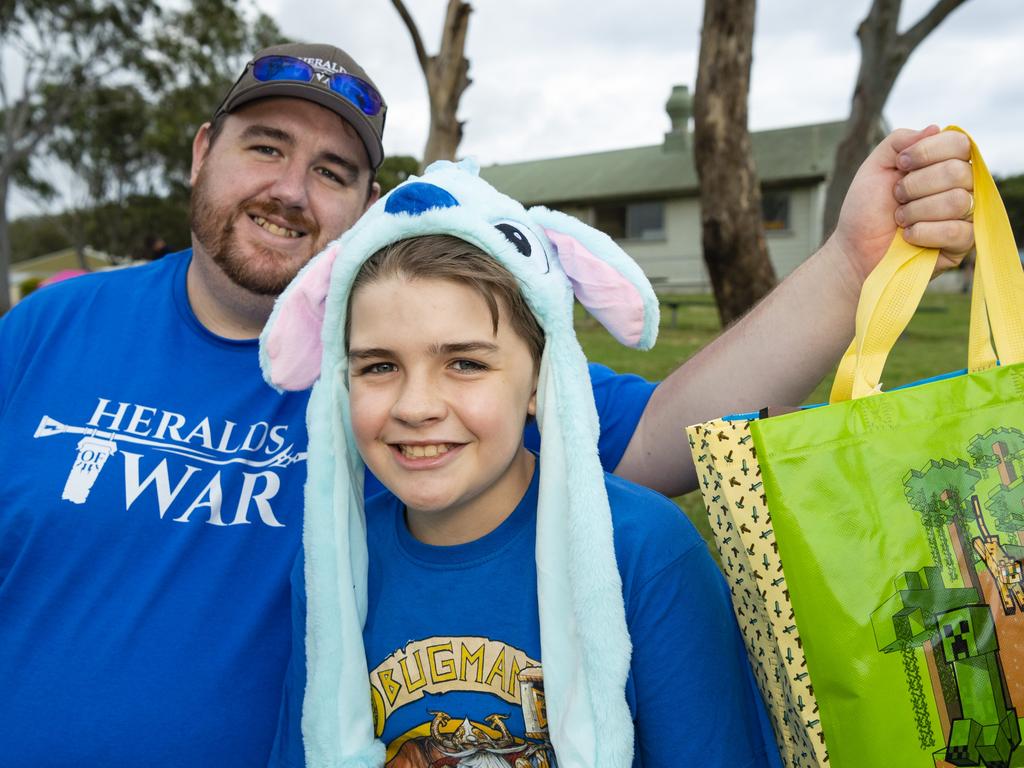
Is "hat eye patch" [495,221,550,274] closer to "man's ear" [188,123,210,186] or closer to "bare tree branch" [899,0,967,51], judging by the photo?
"man's ear" [188,123,210,186]

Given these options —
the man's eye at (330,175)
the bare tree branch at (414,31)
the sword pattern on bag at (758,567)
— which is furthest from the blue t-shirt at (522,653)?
the bare tree branch at (414,31)

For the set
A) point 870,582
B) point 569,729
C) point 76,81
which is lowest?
point 569,729

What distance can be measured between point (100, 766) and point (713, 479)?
152 cm

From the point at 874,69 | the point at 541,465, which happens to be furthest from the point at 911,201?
the point at 874,69

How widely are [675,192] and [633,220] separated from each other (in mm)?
2280

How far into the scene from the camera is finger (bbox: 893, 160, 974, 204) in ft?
4.71

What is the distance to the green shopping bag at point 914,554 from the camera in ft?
4.04

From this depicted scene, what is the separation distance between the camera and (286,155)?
8.55 feet

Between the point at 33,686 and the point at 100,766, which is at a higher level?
the point at 33,686

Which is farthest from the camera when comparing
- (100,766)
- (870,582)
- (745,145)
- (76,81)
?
(76,81)

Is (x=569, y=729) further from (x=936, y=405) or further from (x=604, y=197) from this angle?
(x=604, y=197)

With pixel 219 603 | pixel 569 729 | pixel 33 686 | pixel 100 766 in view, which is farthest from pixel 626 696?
pixel 33 686

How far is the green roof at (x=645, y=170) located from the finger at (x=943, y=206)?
79.9 ft

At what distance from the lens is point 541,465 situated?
165 cm
